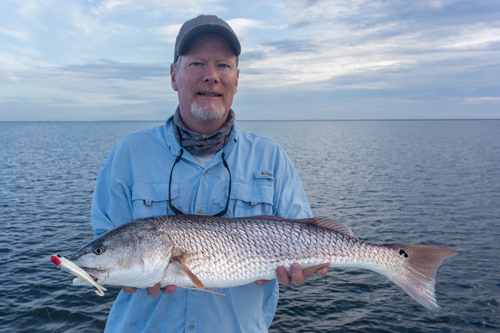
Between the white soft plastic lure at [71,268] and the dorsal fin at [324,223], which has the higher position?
the dorsal fin at [324,223]

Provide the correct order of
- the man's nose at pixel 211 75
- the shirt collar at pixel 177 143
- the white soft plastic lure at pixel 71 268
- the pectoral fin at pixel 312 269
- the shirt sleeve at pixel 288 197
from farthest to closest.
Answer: the shirt sleeve at pixel 288 197 < the man's nose at pixel 211 75 < the shirt collar at pixel 177 143 < the pectoral fin at pixel 312 269 < the white soft plastic lure at pixel 71 268

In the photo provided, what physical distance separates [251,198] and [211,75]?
1.30 meters

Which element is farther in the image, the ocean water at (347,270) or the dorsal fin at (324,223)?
the ocean water at (347,270)

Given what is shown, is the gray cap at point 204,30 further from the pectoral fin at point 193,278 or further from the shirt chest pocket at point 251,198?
the pectoral fin at point 193,278

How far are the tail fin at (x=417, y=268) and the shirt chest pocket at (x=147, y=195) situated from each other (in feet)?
7.49

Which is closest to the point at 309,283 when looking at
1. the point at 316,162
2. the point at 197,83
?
the point at 197,83

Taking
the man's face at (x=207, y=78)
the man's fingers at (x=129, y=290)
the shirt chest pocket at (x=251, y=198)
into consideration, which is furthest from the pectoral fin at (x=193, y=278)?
the man's face at (x=207, y=78)

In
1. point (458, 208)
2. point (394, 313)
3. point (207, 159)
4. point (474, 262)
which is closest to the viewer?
point (207, 159)

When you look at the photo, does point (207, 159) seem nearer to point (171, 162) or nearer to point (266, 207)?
point (171, 162)

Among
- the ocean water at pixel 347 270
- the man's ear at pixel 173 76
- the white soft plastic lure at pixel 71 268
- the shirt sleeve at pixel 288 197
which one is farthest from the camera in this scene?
the ocean water at pixel 347 270

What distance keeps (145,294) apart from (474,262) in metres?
12.4

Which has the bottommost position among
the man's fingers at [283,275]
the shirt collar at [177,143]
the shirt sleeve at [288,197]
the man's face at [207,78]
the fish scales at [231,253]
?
the man's fingers at [283,275]

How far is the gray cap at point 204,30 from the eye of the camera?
3.66 m

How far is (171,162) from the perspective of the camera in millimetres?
3557
